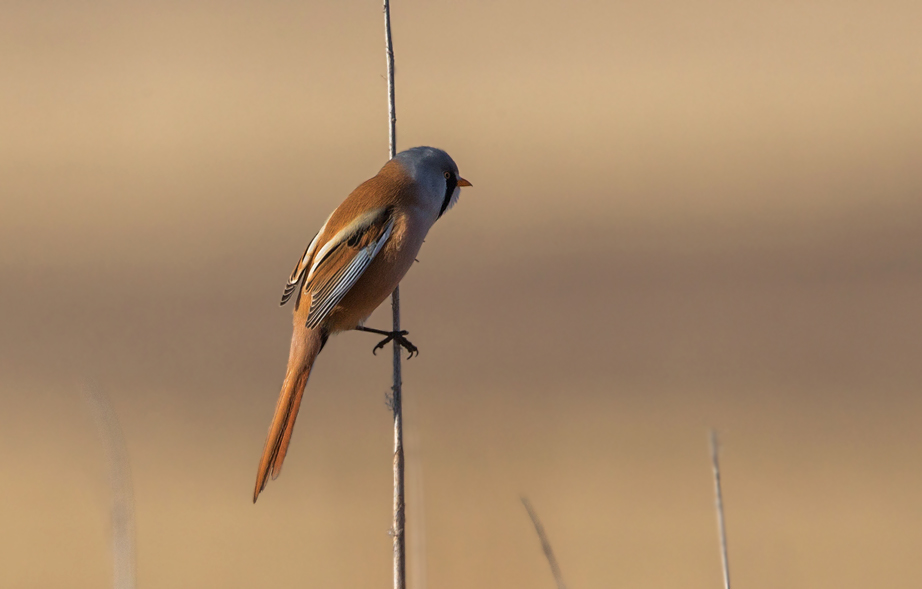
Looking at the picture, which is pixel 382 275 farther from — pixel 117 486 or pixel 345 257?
pixel 117 486

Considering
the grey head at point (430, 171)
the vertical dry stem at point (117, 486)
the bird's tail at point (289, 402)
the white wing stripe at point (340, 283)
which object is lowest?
the vertical dry stem at point (117, 486)

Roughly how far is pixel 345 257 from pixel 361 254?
0.05m

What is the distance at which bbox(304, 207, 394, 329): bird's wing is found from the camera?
9.17ft

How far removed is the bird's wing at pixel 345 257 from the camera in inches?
110

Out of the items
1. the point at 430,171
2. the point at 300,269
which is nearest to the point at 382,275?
the point at 300,269

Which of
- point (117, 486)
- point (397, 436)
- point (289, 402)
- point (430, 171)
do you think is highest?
point (430, 171)

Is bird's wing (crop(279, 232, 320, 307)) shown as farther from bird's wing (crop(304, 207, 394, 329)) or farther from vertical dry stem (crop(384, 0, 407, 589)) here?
vertical dry stem (crop(384, 0, 407, 589))

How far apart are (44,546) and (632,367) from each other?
5.19 metres

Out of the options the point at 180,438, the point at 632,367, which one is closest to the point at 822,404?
the point at 632,367

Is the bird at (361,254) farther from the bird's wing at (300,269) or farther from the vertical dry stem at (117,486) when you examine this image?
the vertical dry stem at (117,486)

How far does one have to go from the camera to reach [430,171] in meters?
3.05

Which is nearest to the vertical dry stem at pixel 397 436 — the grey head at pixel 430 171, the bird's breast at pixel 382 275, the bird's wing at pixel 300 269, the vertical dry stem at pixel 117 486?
the bird's breast at pixel 382 275

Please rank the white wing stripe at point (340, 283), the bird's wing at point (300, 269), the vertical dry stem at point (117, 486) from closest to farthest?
the vertical dry stem at point (117, 486) → the white wing stripe at point (340, 283) → the bird's wing at point (300, 269)

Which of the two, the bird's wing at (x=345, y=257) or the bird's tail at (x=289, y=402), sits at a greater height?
the bird's wing at (x=345, y=257)
